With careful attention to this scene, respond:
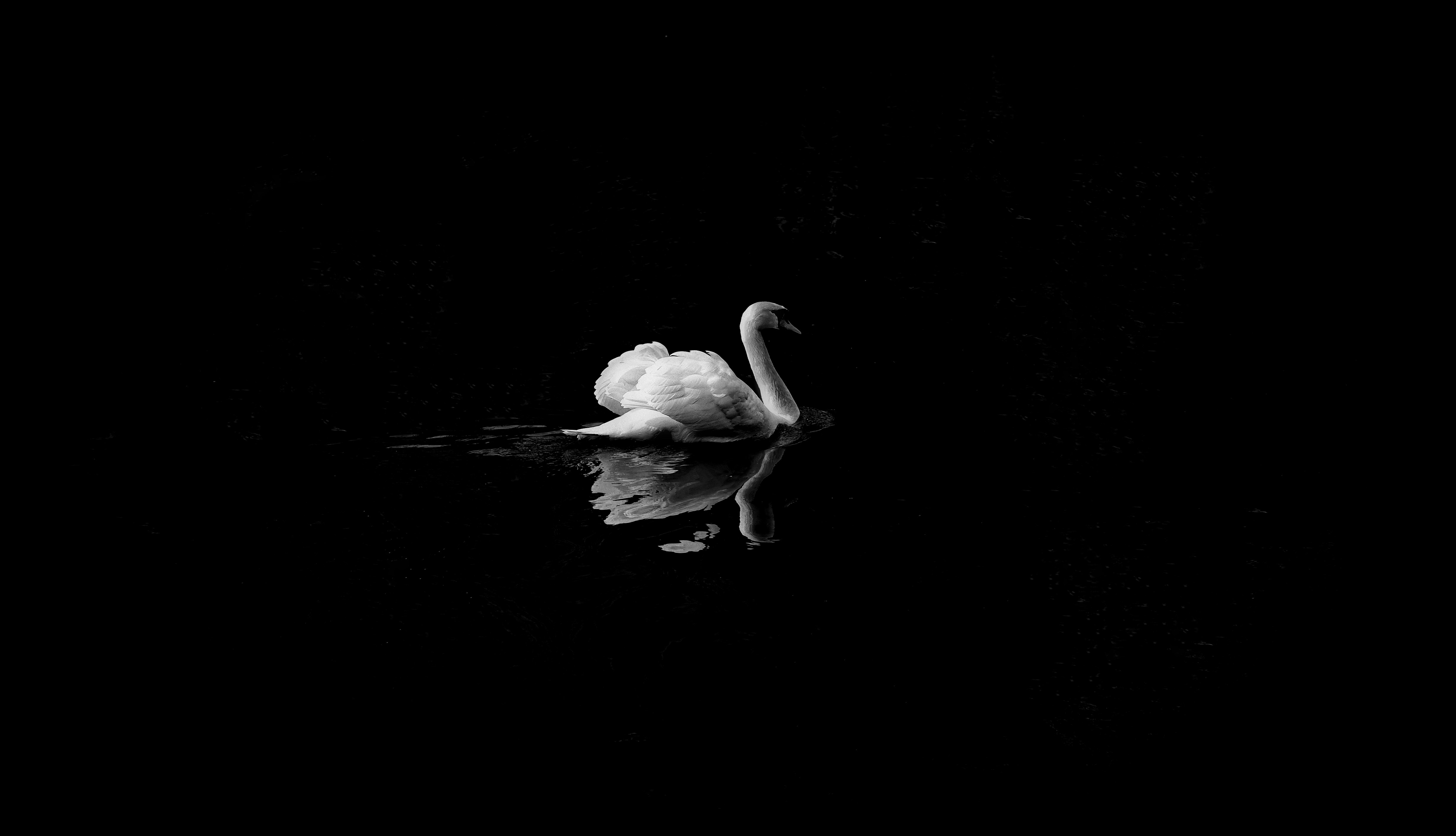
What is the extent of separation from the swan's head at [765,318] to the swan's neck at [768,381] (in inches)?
0.8

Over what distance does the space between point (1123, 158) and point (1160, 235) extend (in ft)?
6.79

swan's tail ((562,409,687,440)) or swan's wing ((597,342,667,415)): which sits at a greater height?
swan's wing ((597,342,667,415))

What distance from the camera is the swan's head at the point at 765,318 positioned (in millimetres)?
7910

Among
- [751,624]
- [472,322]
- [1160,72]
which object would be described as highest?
[1160,72]

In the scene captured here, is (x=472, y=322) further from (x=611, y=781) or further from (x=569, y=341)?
(x=611, y=781)

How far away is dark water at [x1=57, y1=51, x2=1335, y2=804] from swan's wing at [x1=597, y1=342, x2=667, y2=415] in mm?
242

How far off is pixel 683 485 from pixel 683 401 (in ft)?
1.69

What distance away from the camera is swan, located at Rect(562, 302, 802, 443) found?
689cm

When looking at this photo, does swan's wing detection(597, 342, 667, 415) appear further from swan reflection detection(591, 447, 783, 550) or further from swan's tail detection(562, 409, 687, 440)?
swan reflection detection(591, 447, 783, 550)

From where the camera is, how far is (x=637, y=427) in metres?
6.89

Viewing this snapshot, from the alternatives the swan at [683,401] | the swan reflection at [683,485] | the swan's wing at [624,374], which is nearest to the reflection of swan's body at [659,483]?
the swan reflection at [683,485]

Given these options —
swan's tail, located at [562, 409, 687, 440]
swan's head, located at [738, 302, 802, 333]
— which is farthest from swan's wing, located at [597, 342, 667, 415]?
swan's head, located at [738, 302, 802, 333]

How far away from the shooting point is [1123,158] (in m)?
12.4

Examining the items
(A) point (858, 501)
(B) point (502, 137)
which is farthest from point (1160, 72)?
(A) point (858, 501)
